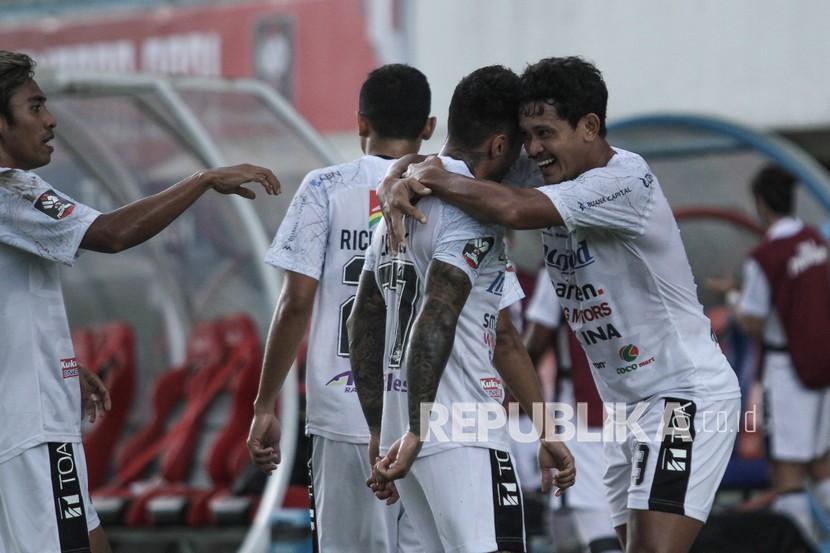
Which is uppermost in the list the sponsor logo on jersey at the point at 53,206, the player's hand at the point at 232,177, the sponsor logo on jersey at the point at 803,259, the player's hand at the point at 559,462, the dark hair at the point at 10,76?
the dark hair at the point at 10,76

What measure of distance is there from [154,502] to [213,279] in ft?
7.88

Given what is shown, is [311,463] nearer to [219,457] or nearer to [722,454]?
[722,454]

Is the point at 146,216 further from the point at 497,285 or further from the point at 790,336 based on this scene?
the point at 790,336

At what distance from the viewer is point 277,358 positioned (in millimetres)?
5172

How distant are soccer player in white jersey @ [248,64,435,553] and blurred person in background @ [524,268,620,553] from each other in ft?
7.71

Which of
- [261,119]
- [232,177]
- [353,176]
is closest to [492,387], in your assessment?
[232,177]

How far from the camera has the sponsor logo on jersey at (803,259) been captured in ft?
28.5

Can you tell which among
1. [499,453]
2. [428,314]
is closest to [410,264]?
[428,314]

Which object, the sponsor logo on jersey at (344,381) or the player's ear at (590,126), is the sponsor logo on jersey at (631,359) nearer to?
the player's ear at (590,126)

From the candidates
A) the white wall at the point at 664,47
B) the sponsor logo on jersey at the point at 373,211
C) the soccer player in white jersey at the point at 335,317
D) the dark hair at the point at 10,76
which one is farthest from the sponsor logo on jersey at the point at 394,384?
the white wall at the point at 664,47

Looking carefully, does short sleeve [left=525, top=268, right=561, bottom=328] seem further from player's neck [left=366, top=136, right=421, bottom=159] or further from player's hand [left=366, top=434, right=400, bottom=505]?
player's hand [left=366, top=434, right=400, bottom=505]

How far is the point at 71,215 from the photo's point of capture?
15.0 ft

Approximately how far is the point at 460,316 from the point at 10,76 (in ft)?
5.50

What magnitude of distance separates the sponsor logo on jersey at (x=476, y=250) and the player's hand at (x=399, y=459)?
21.4 inches
